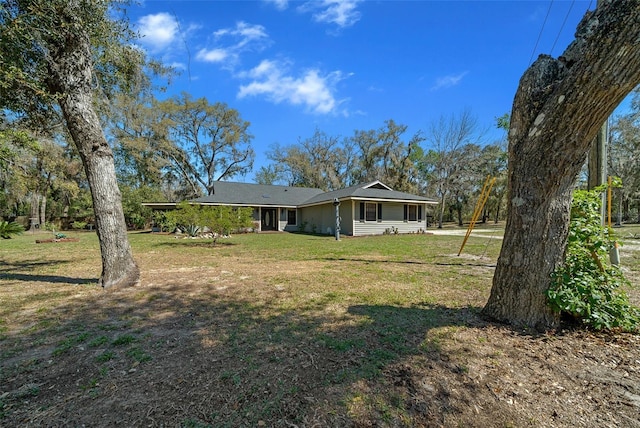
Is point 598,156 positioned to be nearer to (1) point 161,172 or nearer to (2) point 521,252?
(2) point 521,252

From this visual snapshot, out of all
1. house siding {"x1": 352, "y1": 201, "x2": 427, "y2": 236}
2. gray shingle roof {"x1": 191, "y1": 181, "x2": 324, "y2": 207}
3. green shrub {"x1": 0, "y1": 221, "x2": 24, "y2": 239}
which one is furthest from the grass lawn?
gray shingle roof {"x1": 191, "y1": 181, "x2": 324, "y2": 207}

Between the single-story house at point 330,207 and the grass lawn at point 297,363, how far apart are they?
11.2m

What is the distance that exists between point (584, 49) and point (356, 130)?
31.2 metres

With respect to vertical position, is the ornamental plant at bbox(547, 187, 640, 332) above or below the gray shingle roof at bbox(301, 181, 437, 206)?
below

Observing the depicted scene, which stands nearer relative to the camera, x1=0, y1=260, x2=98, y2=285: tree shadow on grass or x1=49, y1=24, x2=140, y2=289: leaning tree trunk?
A: x1=49, y1=24, x2=140, y2=289: leaning tree trunk

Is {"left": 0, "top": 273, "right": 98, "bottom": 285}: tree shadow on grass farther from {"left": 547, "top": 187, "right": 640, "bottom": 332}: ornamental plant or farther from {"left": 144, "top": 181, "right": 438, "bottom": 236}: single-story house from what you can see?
{"left": 144, "top": 181, "right": 438, "bottom": 236}: single-story house

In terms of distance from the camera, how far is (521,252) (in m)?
2.94

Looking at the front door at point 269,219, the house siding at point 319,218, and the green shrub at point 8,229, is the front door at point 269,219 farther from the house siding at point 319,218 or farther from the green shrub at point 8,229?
the green shrub at point 8,229

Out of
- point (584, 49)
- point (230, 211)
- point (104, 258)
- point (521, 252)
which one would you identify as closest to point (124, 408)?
point (521, 252)

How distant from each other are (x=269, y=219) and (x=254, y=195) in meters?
2.12

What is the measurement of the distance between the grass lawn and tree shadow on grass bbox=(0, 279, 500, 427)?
0.04 feet

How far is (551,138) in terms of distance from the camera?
8.50 feet

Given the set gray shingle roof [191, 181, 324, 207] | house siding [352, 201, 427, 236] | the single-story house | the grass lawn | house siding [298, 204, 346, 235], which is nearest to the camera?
the grass lawn

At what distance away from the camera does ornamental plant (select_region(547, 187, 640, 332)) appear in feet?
9.43
